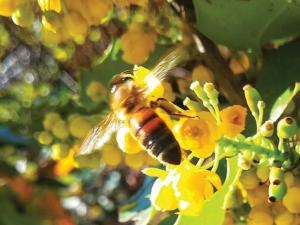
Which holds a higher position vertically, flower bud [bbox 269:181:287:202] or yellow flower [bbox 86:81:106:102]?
flower bud [bbox 269:181:287:202]

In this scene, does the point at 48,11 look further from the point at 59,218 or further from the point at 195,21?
the point at 59,218

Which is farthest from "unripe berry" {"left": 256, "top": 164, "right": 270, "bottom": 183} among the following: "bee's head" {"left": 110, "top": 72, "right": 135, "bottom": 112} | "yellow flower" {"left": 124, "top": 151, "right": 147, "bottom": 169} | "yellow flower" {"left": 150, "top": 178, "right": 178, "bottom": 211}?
"yellow flower" {"left": 124, "top": 151, "right": 147, "bottom": 169}

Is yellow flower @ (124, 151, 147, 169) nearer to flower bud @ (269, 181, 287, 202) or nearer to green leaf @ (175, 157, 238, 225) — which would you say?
green leaf @ (175, 157, 238, 225)

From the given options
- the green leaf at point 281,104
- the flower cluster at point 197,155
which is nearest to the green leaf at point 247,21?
the green leaf at point 281,104

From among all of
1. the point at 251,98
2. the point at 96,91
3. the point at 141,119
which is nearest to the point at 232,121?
the point at 251,98

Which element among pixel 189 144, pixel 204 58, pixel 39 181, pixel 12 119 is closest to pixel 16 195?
pixel 39 181

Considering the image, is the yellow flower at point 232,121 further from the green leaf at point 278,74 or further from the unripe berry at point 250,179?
the green leaf at point 278,74
